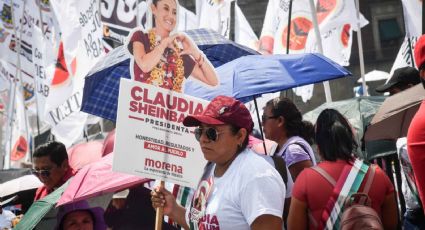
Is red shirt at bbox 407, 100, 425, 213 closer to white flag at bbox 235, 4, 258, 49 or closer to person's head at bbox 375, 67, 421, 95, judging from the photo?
person's head at bbox 375, 67, 421, 95

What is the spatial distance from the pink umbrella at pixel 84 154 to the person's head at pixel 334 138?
4.67m

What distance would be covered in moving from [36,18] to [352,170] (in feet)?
39.3

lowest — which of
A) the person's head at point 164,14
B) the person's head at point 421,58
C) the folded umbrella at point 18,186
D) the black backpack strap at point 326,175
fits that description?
the folded umbrella at point 18,186

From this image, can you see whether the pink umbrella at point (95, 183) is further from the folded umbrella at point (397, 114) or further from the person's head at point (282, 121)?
the folded umbrella at point (397, 114)

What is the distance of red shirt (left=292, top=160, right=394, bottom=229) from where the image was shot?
3.41 m

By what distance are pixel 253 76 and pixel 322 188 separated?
54.0 inches

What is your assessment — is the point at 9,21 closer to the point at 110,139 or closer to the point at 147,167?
the point at 110,139

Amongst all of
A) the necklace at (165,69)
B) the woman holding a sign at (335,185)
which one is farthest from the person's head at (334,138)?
the necklace at (165,69)

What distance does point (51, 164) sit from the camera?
5594 millimetres

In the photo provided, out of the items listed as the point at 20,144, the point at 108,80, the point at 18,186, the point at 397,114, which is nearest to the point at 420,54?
the point at 397,114

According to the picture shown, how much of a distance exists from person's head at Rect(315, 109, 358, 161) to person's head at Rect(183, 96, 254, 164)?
55cm

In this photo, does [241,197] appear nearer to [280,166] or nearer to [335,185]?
[335,185]

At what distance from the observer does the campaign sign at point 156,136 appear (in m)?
3.54

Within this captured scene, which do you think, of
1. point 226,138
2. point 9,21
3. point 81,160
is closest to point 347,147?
point 226,138
